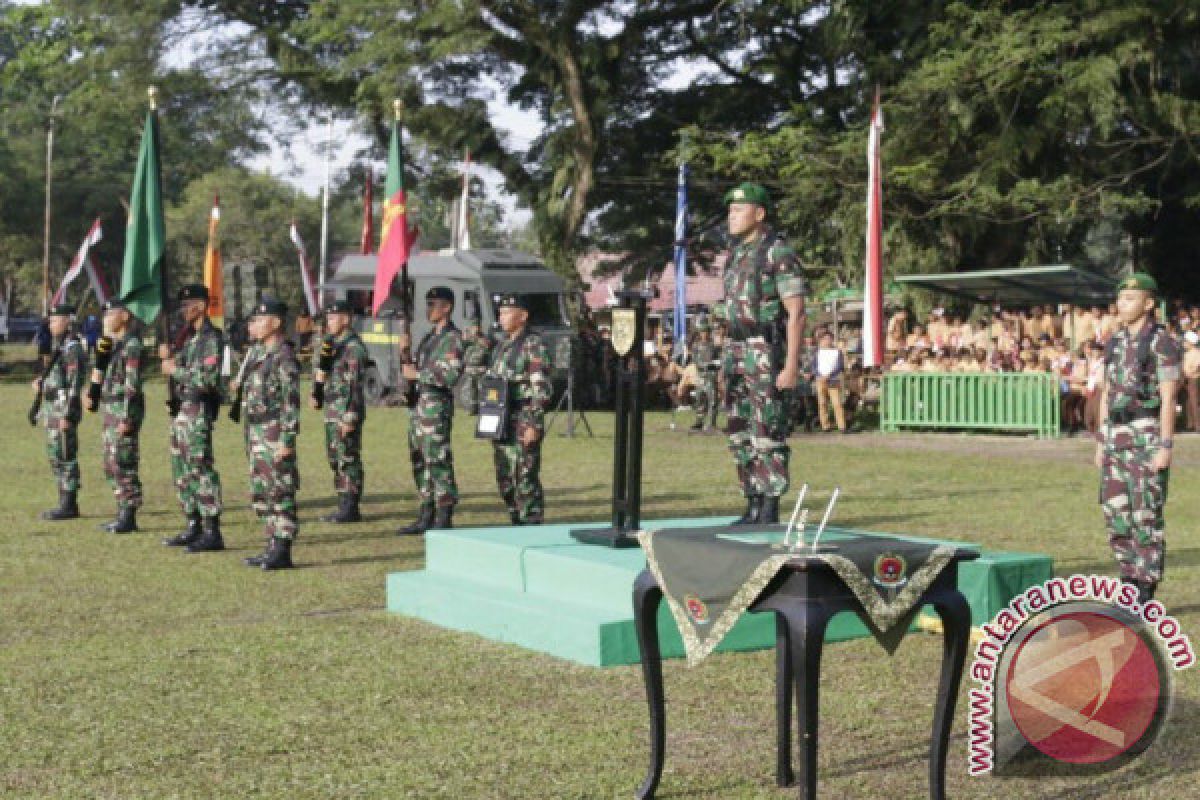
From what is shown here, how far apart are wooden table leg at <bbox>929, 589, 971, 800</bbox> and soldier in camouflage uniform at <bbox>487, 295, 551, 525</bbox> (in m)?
6.80

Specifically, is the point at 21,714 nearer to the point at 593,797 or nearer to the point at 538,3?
the point at 593,797

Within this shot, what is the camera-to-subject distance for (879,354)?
14906 millimetres

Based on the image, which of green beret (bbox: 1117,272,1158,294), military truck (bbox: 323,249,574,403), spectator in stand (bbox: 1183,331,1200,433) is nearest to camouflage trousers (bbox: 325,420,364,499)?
green beret (bbox: 1117,272,1158,294)

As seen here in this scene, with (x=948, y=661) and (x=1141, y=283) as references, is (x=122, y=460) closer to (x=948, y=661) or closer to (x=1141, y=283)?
(x=1141, y=283)

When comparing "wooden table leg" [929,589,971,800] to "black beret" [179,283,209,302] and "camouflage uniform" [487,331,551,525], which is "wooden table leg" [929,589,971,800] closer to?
"camouflage uniform" [487,331,551,525]

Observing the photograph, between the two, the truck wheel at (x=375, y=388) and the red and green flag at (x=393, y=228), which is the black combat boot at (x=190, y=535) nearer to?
the red and green flag at (x=393, y=228)

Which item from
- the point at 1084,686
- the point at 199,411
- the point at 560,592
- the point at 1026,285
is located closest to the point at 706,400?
the point at 1026,285

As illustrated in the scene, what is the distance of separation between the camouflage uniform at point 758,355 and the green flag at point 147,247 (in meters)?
5.31

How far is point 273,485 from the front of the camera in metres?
11.2

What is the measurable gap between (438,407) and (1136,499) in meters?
6.00

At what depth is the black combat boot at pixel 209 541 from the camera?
40.6ft

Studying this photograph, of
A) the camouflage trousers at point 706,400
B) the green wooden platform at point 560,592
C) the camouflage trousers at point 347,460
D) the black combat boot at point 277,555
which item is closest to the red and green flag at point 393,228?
the camouflage trousers at point 347,460

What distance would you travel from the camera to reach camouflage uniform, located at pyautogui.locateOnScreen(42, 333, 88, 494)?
47.8 ft

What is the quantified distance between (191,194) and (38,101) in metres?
7.96
